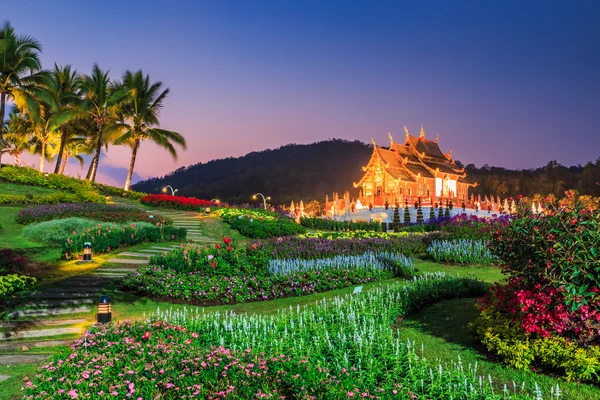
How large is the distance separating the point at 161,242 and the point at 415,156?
39527 millimetres

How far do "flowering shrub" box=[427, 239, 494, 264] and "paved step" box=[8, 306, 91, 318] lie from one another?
38.8ft

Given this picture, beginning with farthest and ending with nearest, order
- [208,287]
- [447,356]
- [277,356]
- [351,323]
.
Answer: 1. [208,287]
2. [351,323]
3. [447,356]
4. [277,356]

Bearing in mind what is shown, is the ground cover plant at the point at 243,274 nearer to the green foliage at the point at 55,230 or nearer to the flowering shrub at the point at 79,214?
the green foliage at the point at 55,230

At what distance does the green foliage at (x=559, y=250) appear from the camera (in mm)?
5297

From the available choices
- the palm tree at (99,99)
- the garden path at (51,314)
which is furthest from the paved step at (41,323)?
the palm tree at (99,99)

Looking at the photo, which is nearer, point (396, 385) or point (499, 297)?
point (396, 385)

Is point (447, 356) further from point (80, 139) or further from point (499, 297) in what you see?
point (80, 139)

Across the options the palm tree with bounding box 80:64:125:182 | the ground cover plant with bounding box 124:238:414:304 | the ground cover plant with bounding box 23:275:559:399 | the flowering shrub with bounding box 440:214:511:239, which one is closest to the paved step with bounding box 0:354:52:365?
the ground cover plant with bounding box 23:275:559:399

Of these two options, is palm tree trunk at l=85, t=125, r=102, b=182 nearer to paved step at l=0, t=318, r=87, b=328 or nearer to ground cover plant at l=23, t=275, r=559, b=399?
paved step at l=0, t=318, r=87, b=328

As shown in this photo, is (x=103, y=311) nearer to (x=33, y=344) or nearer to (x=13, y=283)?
(x=33, y=344)

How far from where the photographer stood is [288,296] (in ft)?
35.5

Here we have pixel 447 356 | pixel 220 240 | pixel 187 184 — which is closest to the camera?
pixel 447 356

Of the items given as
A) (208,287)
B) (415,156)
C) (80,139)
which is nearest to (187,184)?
(80,139)

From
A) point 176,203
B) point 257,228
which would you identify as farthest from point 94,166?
point 257,228
